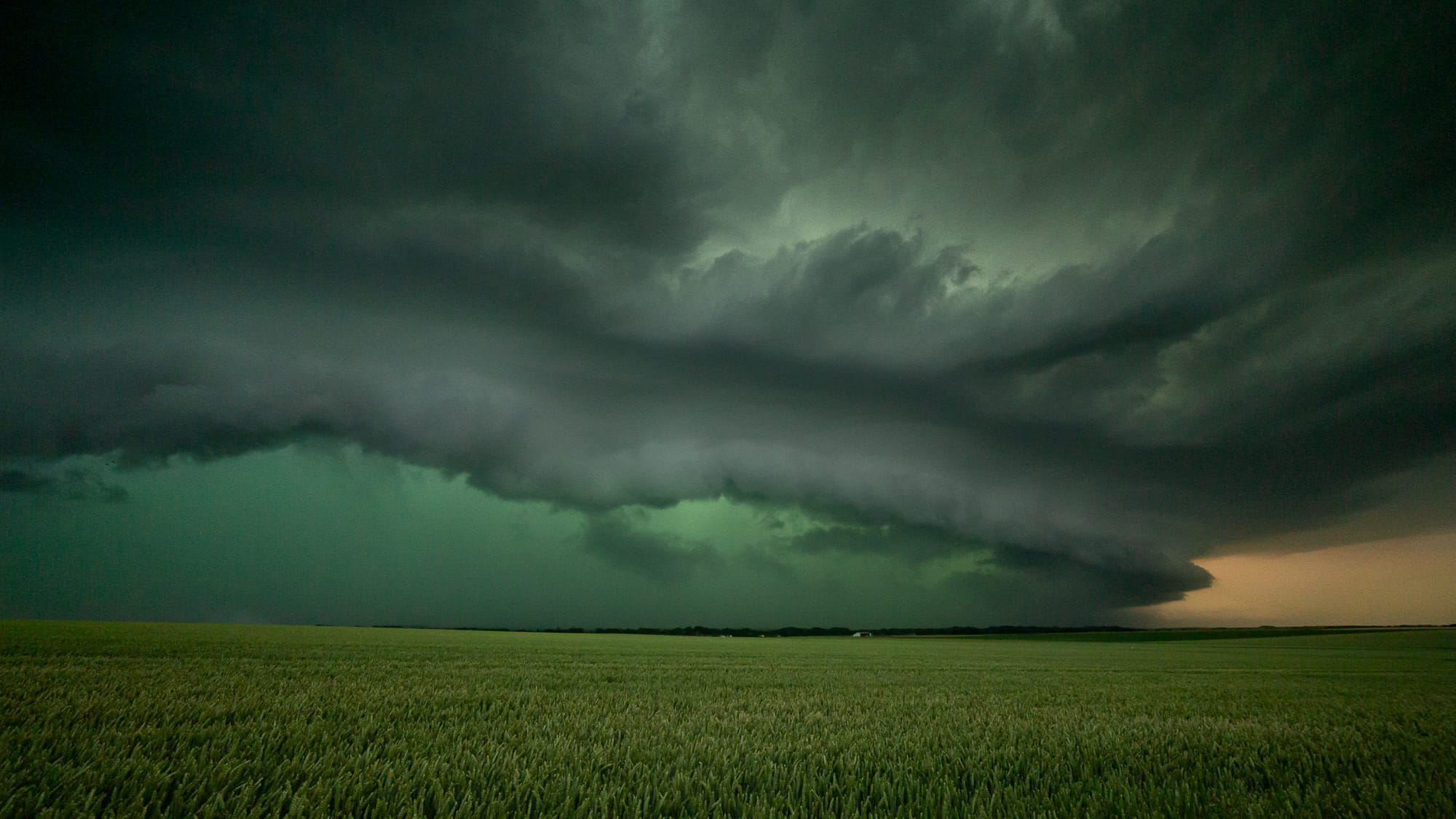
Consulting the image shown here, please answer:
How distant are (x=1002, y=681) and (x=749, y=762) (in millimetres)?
11040

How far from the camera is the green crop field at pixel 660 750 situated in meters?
2.88

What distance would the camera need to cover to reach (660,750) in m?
3.99

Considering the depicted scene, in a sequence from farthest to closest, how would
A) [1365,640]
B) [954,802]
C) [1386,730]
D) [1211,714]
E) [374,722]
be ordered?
[1365,640] → [1211,714] → [1386,730] → [374,722] → [954,802]

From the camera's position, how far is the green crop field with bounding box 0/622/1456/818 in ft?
9.45

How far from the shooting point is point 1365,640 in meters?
55.8

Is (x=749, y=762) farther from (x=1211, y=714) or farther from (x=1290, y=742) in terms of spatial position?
(x=1211, y=714)

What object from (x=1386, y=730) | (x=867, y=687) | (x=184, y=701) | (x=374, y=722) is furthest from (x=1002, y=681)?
(x=184, y=701)

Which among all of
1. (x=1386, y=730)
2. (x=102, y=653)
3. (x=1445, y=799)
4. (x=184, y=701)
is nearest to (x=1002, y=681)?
(x=1386, y=730)

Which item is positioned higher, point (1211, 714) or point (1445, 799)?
point (1445, 799)

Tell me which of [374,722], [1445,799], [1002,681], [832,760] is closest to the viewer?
[1445,799]

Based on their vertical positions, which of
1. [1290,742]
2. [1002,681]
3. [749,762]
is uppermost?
[749,762]

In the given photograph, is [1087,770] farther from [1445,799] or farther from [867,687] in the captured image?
[867,687]

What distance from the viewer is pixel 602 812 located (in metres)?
2.71

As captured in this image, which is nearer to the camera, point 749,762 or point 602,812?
point 602,812
